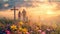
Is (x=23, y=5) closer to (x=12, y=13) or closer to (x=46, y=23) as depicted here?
(x=12, y=13)

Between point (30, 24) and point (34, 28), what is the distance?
6 cm

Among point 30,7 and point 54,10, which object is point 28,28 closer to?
point 30,7

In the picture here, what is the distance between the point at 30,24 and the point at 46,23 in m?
0.18

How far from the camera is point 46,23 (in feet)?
5.73

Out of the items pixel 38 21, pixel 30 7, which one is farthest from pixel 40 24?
pixel 30 7

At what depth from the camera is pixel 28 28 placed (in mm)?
1729

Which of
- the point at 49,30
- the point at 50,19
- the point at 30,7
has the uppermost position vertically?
the point at 30,7

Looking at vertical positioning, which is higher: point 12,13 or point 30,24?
point 12,13

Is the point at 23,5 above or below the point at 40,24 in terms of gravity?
above

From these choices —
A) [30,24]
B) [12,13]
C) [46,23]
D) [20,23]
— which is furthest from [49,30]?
[12,13]

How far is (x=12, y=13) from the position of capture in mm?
1752

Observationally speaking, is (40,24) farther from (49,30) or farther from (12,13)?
(12,13)

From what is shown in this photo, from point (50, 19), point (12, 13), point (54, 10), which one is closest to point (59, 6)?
point (54, 10)

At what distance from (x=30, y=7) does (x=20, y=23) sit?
0.21 metres
